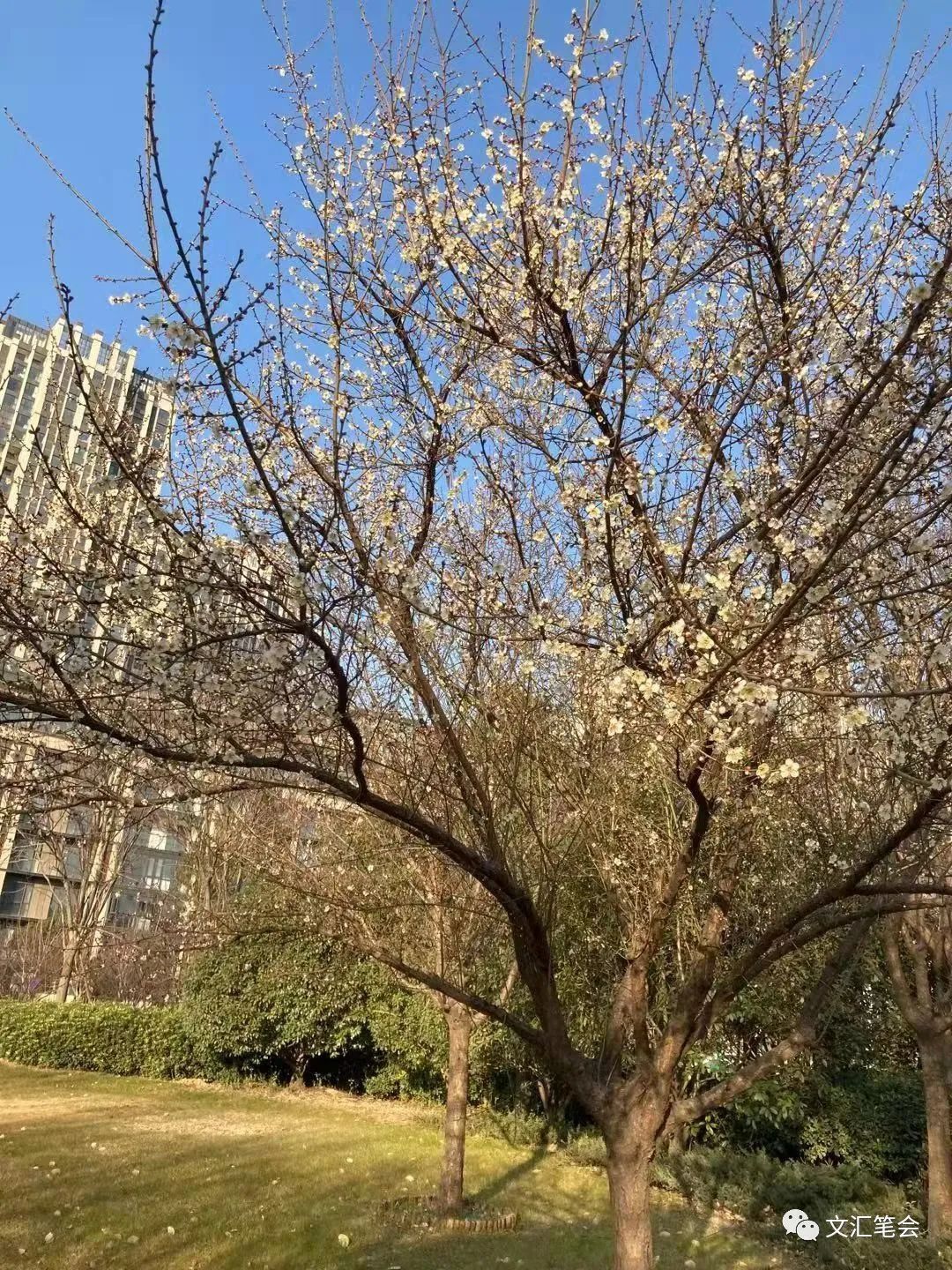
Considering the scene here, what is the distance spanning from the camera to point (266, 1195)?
302 inches

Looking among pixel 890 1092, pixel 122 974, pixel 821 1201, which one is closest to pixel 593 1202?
pixel 821 1201

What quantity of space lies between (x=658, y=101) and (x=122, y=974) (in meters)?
20.6

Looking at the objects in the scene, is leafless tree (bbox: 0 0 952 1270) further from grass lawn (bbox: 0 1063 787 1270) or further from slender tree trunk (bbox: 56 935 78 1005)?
slender tree trunk (bbox: 56 935 78 1005)

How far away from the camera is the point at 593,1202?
→ 8164 mm

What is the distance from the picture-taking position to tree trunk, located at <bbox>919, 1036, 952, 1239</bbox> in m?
7.09

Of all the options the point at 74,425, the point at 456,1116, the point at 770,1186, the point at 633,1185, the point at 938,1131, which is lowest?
the point at 770,1186

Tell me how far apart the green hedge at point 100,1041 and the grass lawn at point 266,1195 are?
2.32m

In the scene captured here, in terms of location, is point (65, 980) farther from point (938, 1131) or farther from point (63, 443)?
point (63, 443)

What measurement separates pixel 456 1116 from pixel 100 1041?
30.7ft

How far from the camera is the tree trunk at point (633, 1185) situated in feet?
11.4

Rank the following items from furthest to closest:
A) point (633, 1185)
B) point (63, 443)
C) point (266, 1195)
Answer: point (266, 1195) < point (633, 1185) < point (63, 443)

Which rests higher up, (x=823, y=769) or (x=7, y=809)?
(x=823, y=769)

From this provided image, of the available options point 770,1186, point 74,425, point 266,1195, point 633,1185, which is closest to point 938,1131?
point 770,1186

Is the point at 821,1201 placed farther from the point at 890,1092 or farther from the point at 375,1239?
the point at 375,1239
